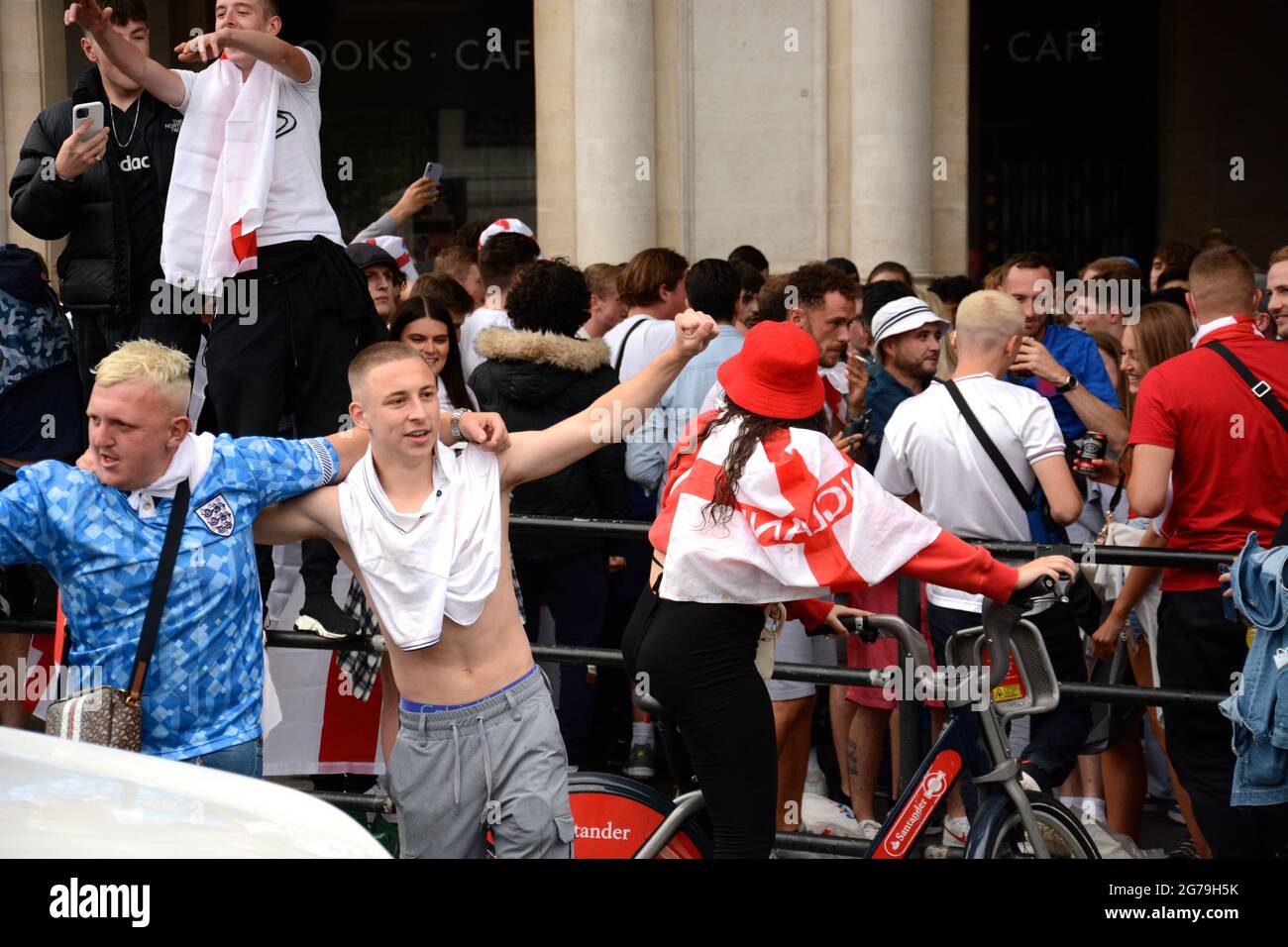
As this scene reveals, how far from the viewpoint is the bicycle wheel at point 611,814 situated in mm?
5418

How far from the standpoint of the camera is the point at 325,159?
22453 mm

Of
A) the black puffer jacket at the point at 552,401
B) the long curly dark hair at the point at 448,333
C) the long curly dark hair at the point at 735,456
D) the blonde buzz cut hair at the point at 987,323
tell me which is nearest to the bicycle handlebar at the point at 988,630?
the long curly dark hair at the point at 735,456

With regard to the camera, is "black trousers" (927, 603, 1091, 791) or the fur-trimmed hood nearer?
"black trousers" (927, 603, 1091, 791)

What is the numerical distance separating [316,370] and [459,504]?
2.48 m

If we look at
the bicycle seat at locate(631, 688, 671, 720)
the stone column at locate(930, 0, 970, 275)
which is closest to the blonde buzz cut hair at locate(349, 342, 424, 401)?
the bicycle seat at locate(631, 688, 671, 720)

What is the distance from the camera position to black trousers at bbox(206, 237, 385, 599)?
6770mm

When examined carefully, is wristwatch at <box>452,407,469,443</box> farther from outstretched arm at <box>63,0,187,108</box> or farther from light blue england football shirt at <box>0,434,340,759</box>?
outstretched arm at <box>63,0,187,108</box>

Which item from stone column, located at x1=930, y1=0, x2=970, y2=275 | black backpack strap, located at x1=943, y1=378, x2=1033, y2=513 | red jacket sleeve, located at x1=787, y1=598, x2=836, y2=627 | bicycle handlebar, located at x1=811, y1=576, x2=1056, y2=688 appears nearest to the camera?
bicycle handlebar, located at x1=811, y1=576, x2=1056, y2=688

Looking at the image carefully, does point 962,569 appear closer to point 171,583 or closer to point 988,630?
point 988,630

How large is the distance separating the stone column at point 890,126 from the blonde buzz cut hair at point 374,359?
29.2 feet

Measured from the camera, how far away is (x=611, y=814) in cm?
545

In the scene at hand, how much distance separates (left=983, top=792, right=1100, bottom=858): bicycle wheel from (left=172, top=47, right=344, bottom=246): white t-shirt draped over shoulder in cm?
352
